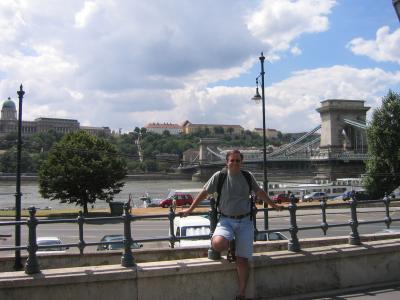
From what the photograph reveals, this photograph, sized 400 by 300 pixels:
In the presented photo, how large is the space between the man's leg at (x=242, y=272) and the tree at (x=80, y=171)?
33509mm

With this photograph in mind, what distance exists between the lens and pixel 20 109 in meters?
19.1

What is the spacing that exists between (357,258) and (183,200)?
133ft

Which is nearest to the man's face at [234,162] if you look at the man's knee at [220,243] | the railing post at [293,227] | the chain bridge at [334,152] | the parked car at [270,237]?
the man's knee at [220,243]

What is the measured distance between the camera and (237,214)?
6.16 m

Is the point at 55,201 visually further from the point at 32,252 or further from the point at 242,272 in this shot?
the point at 242,272

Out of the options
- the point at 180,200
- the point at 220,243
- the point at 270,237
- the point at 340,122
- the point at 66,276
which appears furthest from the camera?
the point at 340,122

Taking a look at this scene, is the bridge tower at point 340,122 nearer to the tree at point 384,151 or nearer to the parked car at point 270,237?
the tree at point 384,151

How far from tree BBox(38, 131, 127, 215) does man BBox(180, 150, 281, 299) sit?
110 ft

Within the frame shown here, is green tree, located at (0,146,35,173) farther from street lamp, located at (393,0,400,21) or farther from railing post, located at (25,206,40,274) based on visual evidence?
street lamp, located at (393,0,400,21)

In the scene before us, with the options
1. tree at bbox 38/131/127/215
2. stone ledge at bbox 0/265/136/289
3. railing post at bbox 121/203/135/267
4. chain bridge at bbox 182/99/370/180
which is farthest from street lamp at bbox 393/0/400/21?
chain bridge at bbox 182/99/370/180

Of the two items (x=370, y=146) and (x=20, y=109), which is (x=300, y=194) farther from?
(x=20, y=109)

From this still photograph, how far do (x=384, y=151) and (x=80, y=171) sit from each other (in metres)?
24.2

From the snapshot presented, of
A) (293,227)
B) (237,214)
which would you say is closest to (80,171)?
(293,227)

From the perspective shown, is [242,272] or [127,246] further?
[127,246]
